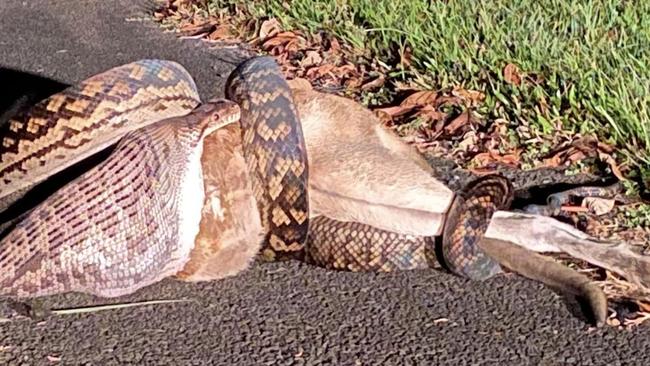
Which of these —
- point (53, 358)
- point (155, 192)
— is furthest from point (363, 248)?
point (53, 358)

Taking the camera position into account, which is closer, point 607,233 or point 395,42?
point 607,233

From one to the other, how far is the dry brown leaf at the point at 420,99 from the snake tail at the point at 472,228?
59.9 inches

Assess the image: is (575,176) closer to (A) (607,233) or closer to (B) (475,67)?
(A) (607,233)

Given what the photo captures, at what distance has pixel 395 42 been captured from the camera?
6.46m

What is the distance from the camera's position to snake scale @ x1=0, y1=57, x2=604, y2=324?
3805 mm

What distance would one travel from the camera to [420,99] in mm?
5883

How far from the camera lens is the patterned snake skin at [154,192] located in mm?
3805

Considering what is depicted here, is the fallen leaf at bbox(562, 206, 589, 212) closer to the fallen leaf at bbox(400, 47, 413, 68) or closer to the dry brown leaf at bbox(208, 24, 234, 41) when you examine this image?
the fallen leaf at bbox(400, 47, 413, 68)

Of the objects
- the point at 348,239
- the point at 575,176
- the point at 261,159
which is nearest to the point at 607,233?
the point at 575,176

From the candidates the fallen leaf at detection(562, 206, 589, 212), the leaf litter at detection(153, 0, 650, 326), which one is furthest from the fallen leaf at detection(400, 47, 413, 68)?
the fallen leaf at detection(562, 206, 589, 212)

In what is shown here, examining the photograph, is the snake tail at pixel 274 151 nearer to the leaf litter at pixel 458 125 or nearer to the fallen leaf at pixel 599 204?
the leaf litter at pixel 458 125

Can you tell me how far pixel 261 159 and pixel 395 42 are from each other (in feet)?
8.16

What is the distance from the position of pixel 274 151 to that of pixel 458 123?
66.2 inches

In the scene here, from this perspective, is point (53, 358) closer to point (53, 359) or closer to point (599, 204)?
point (53, 359)
